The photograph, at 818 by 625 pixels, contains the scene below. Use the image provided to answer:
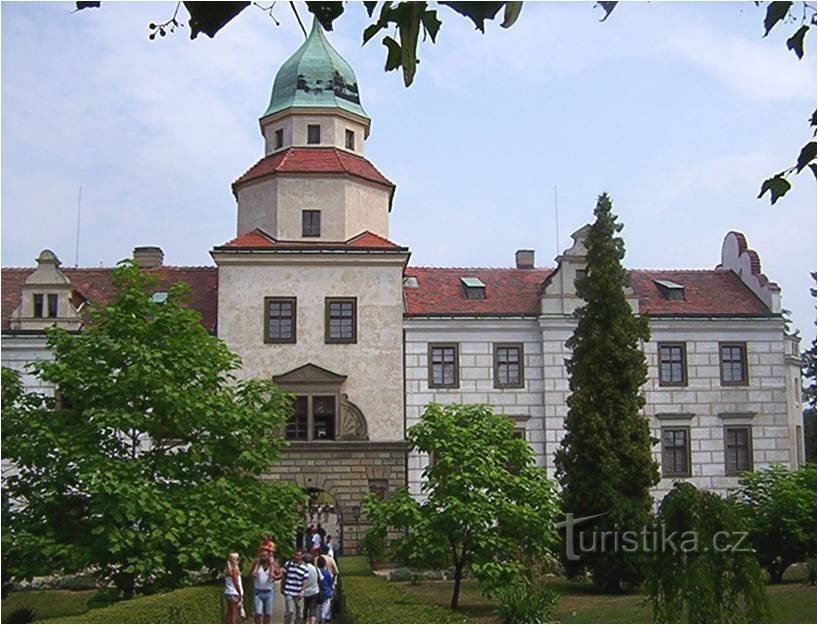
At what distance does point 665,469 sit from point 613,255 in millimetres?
10209

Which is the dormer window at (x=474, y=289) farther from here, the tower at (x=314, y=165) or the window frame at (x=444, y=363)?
the tower at (x=314, y=165)

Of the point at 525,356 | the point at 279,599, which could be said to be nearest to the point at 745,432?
the point at 525,356

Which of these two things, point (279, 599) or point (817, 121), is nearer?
point (817, 121)

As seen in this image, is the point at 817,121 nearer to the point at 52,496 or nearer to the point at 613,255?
the point at 52,496

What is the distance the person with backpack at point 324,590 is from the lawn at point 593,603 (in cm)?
246

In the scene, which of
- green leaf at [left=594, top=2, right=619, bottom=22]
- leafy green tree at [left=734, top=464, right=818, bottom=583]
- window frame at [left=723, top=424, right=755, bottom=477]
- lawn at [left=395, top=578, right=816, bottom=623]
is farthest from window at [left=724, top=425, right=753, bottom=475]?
green leaf at [left=594, top=2, right=619, bottom=22]

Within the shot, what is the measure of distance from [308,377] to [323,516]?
671cm

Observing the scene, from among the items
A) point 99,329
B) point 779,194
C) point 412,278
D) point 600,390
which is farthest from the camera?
point 412,278

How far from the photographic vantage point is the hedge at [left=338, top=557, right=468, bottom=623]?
15500 mm

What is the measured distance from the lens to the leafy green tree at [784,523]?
22.6m

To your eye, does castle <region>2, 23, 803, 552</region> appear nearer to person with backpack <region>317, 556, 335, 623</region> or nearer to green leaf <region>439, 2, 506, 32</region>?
person with backpack <region>317, 556, 335, 623</region>

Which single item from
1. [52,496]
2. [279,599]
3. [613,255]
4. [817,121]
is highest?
[613,255]

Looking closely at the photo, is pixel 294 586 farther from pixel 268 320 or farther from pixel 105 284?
pixel 105 284

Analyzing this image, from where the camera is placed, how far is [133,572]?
736 inches
